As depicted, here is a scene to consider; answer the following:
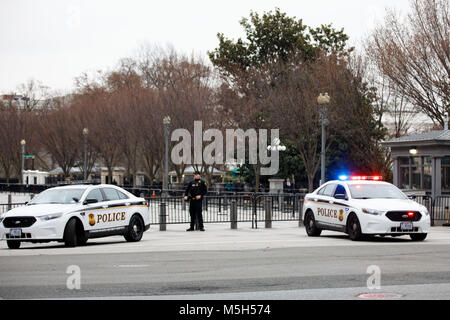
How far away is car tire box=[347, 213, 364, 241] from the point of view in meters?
18.9

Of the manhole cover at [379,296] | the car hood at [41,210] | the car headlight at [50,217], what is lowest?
the manhole cover at [379,296]

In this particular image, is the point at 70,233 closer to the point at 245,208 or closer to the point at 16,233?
the point at 16,233

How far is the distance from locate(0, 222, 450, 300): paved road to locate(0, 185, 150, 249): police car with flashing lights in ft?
1.35

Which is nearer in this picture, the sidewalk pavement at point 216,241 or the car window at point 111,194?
the sidewalk pavement at point 216,241

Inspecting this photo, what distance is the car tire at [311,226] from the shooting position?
2142 centimetres

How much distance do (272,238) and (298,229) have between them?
183 inches

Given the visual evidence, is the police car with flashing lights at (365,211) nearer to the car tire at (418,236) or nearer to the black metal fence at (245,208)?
the car tire at (418,236)

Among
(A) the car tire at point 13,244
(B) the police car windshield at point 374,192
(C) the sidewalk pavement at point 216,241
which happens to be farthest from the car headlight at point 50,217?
(B) the police car windshield at point 374,192

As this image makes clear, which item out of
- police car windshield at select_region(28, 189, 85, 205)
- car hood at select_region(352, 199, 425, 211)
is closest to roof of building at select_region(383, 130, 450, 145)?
car hood at select_region(352, 199, 425, 211)

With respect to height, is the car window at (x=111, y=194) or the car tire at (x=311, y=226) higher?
the car window at (x=111, y=194)

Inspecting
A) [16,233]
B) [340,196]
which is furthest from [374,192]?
[16,233]

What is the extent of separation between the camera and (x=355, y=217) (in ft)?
62.5

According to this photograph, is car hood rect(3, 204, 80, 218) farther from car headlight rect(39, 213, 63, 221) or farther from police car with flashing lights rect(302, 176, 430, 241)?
police car with flashing lights rect(302, 176, 430, 241)

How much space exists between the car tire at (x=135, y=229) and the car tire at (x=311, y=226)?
480 centimetres
